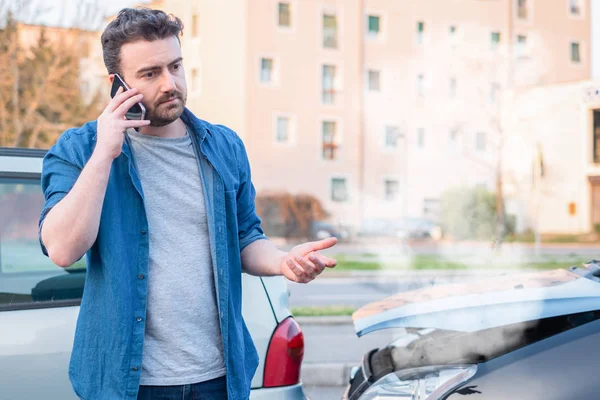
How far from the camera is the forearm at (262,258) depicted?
204 centimetres

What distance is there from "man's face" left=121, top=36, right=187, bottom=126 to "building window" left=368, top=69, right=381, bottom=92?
8368mm

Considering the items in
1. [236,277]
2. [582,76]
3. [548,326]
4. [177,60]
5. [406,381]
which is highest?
[582,76]

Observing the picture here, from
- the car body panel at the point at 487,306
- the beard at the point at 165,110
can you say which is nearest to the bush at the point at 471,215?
the car body panel at the point at 487,306

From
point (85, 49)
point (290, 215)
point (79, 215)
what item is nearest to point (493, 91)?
point (79, 215)

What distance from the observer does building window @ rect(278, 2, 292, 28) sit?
516 inches

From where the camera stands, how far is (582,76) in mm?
6465

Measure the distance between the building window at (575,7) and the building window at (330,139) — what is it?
7.33 m

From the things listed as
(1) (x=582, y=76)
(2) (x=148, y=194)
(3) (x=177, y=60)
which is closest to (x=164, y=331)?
(2) (x=148, y=194)

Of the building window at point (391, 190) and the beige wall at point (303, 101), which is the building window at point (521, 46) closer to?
the beige wall at point (303, 101)

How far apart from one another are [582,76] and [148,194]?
547cm

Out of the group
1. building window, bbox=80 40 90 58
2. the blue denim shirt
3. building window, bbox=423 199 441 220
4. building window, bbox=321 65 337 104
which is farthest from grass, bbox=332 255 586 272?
building window, bbox=80 40 90 58

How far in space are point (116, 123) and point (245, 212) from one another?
52 centimetres

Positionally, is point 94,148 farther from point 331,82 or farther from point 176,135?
point 331,82

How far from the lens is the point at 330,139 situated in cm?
1786
